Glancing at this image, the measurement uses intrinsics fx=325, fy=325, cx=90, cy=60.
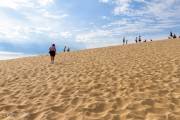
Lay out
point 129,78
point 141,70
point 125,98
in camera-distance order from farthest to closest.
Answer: point 141,70
point 129,78
point 125,98

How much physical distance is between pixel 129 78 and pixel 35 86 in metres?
4.21

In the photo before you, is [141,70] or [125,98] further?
[141,70]

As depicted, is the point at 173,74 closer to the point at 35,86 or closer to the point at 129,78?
the point at 129,78

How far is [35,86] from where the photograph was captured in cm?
1421

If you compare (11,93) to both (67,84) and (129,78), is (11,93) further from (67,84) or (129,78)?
(129,78)

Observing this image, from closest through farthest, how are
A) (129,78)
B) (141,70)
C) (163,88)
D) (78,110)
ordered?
(78,110) → (163,88) → (129,78) → (141,70)

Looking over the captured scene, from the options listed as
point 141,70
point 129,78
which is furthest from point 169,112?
point 141,70

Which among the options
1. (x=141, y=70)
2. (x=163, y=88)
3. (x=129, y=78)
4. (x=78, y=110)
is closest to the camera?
(x=78, y=110)

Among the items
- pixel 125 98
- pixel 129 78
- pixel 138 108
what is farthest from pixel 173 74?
pixel 138 108

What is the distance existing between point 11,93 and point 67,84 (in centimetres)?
254

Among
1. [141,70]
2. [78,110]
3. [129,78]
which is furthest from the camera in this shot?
[141,70]

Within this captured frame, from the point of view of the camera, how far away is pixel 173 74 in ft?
49.1

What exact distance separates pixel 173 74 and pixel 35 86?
6.30 meters

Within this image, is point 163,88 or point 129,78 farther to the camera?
point 129,78
